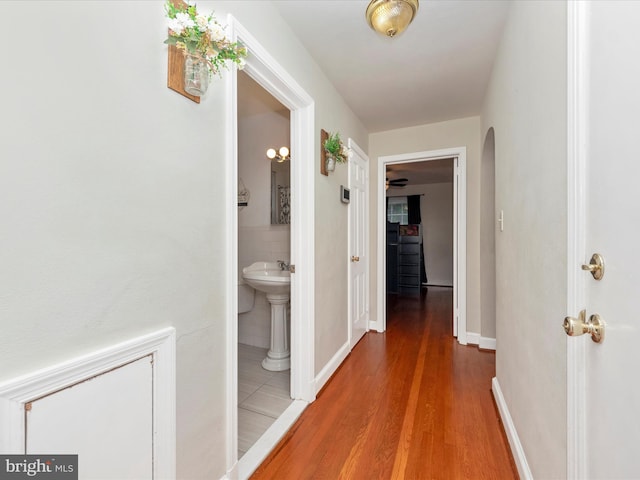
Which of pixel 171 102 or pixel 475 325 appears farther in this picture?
pixel 475 325

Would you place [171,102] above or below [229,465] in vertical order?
above

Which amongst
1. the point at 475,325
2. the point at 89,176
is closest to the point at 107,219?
the point at 89,176

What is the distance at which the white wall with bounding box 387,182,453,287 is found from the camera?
22.7 feet

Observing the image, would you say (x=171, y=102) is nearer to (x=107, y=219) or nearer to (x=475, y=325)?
(x=107, y=219)

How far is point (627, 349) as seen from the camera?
65cm

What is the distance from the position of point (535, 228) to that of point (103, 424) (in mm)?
1743

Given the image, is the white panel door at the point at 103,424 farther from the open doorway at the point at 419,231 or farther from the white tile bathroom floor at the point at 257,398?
the open doorway at the point at 419,231

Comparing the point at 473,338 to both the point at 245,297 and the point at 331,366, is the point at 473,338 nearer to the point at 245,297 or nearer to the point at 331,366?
the point at 331,366

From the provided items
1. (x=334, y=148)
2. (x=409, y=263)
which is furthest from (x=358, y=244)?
(x=409, y=263)

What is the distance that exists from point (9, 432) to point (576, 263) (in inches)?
60.8

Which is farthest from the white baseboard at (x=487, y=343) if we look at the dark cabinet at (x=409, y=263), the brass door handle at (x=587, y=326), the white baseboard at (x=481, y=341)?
the dark cabinet at (x=409, y=263)

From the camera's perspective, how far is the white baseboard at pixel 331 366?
7.36 ft

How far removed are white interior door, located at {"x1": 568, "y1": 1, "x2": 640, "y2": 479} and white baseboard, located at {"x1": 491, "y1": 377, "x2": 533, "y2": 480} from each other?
0.64 m

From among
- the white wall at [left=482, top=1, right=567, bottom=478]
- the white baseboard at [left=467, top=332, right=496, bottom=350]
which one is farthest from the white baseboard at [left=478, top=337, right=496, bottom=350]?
the white wall at [left=482, top=1, right=567, bottom=478]
